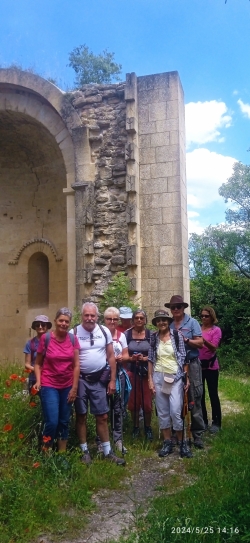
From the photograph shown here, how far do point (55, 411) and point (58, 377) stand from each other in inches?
11.9

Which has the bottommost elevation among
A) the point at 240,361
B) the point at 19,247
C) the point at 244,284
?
the point at 240,361

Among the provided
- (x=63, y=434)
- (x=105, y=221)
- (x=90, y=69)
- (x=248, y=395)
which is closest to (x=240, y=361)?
(x=248, y=395)

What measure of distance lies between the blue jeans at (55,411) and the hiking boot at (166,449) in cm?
100

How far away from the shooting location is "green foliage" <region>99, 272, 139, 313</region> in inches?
311

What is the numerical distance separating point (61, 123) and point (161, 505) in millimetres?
7804

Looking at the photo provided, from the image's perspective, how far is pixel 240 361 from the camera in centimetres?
1173

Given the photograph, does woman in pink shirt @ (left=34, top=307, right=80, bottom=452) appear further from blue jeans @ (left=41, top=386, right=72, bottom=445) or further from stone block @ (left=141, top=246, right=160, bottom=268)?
stone block @ (left=141, top=246, right=160, bottom=268)

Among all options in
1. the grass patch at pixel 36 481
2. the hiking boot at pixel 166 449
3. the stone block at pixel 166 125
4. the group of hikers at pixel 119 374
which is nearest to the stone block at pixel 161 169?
the stone block at pixel 166 125

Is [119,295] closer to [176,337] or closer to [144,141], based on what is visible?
[144,141]

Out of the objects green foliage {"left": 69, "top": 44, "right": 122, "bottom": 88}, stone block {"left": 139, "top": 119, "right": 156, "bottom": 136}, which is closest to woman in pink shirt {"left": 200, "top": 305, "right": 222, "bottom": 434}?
stone block {"left": 139, "top": 119, "right": 156, "bottom": 136}

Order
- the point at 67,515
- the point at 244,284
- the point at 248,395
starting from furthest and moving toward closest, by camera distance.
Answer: the point at 244,284 < the point at 248,395 < the point at 67,515

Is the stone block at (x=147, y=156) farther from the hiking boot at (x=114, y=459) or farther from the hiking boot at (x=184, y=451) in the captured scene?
the hiking boot at (x=114, y=459)

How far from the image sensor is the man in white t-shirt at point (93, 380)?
14.5 feet

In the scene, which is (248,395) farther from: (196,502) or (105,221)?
(196,502)
